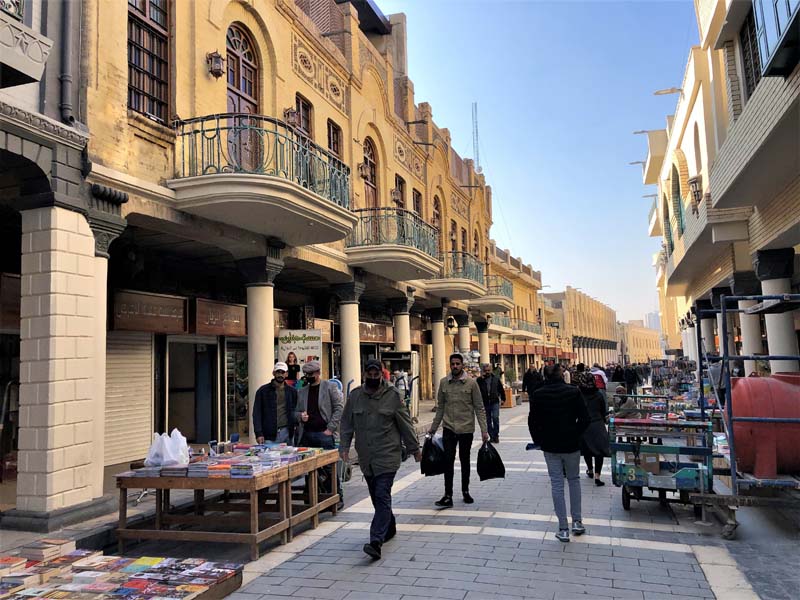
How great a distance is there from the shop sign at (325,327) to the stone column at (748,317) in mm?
10781

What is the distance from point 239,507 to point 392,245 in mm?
8683

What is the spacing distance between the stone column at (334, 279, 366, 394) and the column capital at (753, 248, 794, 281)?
9035 millimetres

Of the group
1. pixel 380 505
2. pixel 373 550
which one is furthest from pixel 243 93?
pixel 373 550

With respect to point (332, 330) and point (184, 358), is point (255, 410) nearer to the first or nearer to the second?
point (184, 358)

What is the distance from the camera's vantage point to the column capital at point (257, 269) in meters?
11.4

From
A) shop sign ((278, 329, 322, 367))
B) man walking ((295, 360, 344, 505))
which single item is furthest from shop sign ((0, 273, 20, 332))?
shop sign ((278, 329, 322, 367))

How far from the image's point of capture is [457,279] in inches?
803

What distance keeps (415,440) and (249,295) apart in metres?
6.30

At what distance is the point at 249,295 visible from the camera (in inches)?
452

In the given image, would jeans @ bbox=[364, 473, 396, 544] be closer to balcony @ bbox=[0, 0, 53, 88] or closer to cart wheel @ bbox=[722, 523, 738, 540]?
cart wheel @ bbox=[722, 523, 738, 540]

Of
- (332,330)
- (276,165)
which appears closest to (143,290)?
(276,165)

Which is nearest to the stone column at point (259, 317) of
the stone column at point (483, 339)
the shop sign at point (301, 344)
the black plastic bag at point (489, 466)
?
the shop sign at point (301, 344)

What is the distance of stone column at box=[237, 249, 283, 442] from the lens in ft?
37.2

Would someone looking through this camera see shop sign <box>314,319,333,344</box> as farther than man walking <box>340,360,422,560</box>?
Yes
